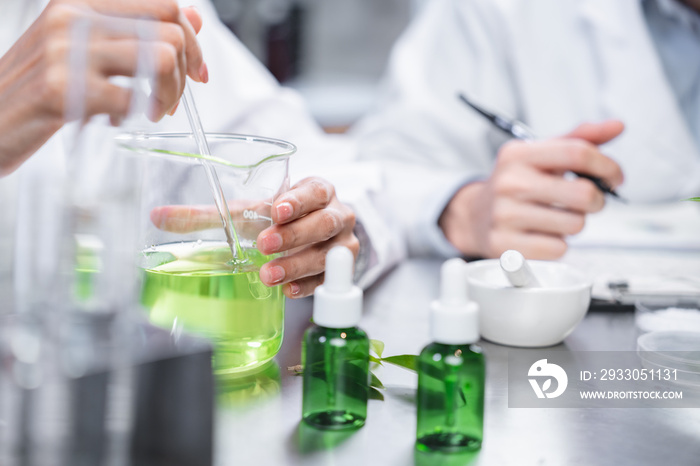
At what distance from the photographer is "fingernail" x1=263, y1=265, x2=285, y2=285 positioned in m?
0.48

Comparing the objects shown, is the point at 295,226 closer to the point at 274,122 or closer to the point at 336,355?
the point at 336,355

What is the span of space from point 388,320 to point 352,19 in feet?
7.08

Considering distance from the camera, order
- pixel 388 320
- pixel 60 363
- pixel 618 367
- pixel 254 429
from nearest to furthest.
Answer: pixel 60 363 → pixel 254 429 → pixel 618 367 → pixel 388 320

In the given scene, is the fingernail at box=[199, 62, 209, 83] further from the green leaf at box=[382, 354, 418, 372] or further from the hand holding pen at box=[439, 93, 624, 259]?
the hand holding pen at box=[439, 93, 624, 259]

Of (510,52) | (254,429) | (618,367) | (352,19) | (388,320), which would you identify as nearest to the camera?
(254,429)

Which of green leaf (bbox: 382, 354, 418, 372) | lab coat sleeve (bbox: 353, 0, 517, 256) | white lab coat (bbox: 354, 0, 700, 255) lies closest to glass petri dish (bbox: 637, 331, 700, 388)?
green leaf (bbox: 382, 354, 418, 372)

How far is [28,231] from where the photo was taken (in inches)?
16.1

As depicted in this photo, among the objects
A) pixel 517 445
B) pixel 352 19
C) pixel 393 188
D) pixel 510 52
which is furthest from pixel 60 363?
pixel 352 19

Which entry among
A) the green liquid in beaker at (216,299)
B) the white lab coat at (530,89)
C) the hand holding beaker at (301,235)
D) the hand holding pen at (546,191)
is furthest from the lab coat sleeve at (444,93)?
the green liquid in beaker at (216,299)

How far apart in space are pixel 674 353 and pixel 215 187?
0.40 meters

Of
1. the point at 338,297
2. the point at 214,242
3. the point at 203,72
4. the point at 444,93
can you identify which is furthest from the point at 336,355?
the point at 444,93

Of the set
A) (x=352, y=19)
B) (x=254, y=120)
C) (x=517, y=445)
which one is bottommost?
(x=517, y=445)

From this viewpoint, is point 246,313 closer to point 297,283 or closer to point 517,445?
point 297,283

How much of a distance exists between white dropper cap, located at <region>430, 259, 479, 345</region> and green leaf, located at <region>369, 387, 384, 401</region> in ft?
0.39
